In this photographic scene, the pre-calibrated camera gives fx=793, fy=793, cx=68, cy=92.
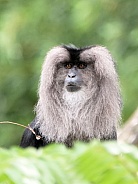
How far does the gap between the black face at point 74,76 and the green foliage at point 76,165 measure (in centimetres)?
304

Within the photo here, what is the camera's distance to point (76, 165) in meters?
1.49

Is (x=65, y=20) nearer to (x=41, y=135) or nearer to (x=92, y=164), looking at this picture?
(x=41, y=135)

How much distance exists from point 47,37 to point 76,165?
9602 mm

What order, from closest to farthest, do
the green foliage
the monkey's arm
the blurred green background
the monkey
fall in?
the green foliage
the monkey
the monkey's arm
the blurred green background

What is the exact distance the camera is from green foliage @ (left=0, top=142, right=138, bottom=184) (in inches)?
57.4

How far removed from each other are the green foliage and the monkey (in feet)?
10.3

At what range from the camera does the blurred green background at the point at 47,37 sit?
9523mm

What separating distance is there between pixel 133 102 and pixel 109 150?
25.9ft

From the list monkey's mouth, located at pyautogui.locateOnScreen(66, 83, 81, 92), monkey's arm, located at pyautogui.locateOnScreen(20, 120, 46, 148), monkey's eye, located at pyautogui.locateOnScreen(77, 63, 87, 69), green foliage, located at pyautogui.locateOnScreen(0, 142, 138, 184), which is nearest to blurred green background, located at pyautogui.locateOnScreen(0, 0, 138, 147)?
monkey's arm, located at pyautogui.locateOnScreen(20, 120, 46, 148)

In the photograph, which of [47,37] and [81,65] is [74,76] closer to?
[81,65]

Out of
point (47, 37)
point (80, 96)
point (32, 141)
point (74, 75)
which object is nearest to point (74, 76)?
point (74, 75)

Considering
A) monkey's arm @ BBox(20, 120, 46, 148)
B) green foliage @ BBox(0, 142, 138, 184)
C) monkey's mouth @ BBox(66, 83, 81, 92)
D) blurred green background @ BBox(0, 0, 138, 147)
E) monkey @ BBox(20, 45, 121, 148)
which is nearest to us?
green foliage @ BBox(0, 142, 138, 184)

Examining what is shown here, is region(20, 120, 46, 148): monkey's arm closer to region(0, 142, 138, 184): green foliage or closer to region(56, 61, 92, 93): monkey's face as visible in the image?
region(56, 61, 92, 93): monkey's face

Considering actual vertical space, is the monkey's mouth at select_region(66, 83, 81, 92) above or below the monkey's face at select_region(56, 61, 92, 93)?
below
